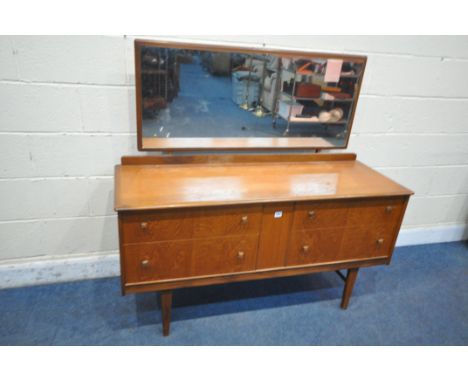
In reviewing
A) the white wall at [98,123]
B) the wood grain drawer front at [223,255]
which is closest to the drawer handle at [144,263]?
the wood grain drawer front at [223,255]

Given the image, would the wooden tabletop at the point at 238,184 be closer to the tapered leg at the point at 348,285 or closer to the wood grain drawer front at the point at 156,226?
the wood grain drawer front at the point at 156,226

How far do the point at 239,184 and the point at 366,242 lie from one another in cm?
71

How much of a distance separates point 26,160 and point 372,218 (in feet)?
5.58

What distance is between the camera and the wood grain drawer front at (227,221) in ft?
4.75

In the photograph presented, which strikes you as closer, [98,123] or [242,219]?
[242,219]

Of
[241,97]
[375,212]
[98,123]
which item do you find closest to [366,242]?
[375,212]

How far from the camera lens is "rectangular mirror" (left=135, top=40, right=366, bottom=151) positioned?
1615mm

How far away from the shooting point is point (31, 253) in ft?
6.41

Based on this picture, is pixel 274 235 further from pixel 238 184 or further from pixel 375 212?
pixel 375 212

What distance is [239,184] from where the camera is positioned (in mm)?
1609

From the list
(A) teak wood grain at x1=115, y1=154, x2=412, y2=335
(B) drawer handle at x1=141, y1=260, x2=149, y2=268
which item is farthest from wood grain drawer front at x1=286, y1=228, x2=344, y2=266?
(B) drawer handle at x1=141, y1=260, x2=149, y2=268

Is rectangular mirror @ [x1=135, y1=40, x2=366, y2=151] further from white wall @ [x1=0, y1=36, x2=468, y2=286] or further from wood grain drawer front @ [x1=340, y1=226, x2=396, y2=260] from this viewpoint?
wood grain drawer front @ [x1=340, y1=226, x2=396, y2=260]
